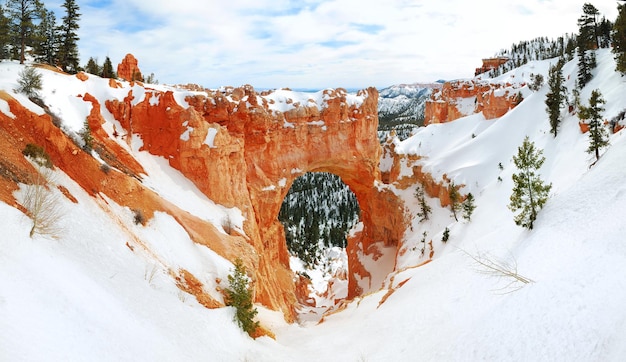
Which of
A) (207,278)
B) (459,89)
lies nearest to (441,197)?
(207,278)

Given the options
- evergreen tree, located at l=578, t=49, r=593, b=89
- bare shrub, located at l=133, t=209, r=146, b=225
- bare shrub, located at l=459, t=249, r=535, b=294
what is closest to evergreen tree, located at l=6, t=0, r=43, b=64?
bare shrub, located at l=133, t=209, r=146, b=225

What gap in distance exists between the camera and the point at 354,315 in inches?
1122

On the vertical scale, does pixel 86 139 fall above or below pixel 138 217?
above

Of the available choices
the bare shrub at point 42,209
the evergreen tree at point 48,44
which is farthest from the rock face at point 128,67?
the bare shrub at point 42,209

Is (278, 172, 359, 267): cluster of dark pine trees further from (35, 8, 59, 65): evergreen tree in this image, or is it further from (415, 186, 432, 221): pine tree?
(35, 8, 59, 65): evergreen tree

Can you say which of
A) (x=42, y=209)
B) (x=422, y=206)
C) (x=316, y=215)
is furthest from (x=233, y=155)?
A: (x=316, y=215)

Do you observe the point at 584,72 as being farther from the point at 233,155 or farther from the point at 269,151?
the point at 233,155

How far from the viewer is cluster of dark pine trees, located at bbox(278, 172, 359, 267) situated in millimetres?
87000

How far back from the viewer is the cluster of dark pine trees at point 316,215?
285 ft

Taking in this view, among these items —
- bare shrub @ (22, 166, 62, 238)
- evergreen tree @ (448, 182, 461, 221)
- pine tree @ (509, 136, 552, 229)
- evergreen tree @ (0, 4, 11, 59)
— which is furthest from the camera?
evergreen tree @ (448, 182, 461, 221)

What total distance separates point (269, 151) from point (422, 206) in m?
20.8

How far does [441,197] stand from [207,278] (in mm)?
34485

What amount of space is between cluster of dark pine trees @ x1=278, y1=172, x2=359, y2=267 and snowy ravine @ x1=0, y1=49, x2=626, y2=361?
182ft

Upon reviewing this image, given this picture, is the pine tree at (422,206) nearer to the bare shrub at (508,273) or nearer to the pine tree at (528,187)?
Result: the bare shrub at (508,273)
